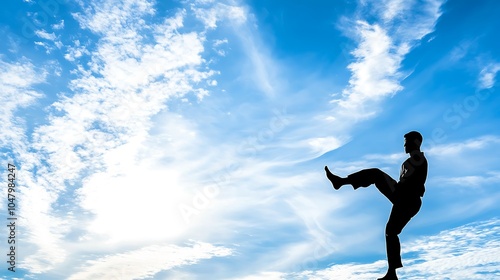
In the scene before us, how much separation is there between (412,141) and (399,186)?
1060 millimetres

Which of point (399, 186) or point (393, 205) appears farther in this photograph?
point (393, 205)

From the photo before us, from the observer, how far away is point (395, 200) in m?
10.3

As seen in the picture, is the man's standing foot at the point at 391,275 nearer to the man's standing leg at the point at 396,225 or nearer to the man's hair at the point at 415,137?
the man's standing leg at the point at 396,225

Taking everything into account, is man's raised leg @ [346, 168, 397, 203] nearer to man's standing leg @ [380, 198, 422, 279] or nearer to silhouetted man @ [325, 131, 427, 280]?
silhouetted man @ [325, 131, 427, 280]

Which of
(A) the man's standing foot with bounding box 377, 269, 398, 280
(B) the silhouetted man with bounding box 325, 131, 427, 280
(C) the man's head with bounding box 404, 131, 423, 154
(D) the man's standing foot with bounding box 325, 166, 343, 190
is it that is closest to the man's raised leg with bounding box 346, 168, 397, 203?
(B) the silhouetted man with bounding box 325, 131, 427, 280

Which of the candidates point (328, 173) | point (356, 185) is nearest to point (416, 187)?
point (356, 185)

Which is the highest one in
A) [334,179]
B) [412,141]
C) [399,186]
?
[412,141]

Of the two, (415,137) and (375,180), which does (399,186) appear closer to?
(375,180)

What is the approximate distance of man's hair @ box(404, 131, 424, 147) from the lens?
10383 millimetres

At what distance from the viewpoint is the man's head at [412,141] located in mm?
10344

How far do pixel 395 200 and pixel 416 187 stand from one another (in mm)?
544

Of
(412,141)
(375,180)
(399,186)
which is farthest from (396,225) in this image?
(412,141)

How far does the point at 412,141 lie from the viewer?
10367mm

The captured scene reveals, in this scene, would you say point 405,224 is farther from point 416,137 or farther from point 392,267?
point 416,137
